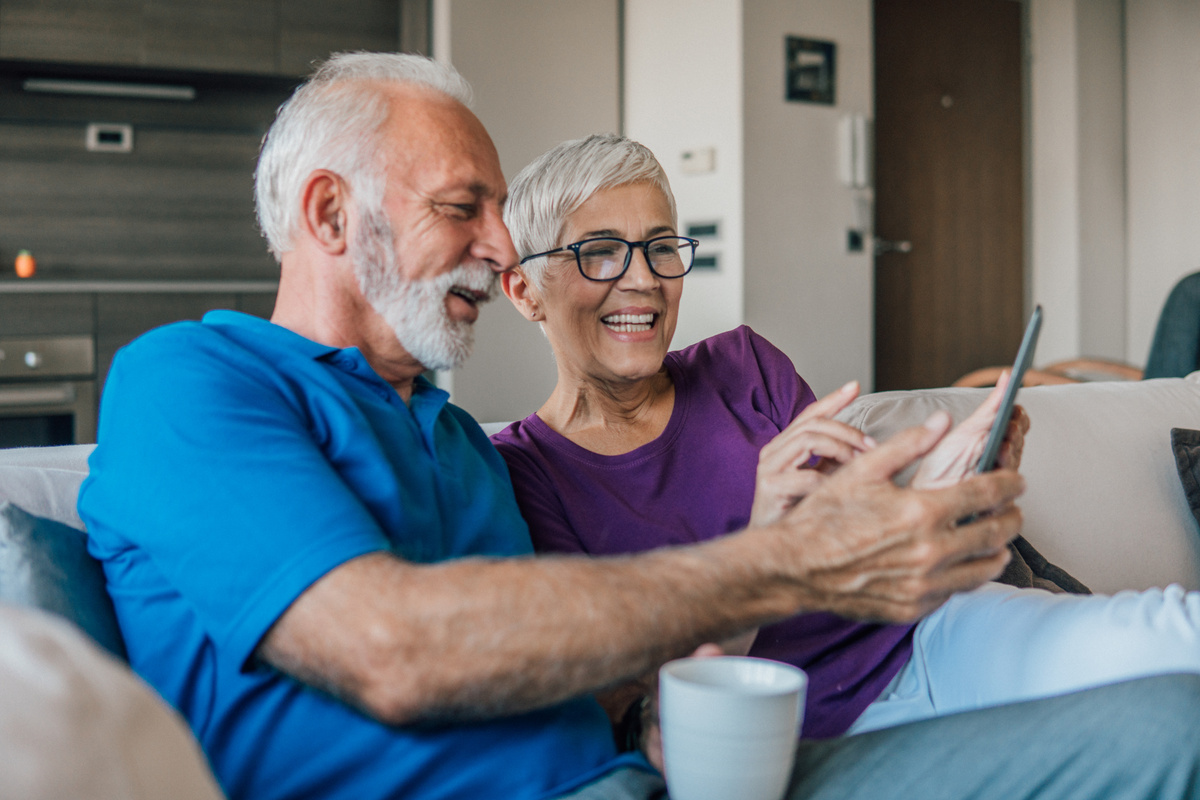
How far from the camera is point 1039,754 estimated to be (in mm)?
818

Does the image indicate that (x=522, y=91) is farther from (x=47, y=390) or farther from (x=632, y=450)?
(x=632, y=450)

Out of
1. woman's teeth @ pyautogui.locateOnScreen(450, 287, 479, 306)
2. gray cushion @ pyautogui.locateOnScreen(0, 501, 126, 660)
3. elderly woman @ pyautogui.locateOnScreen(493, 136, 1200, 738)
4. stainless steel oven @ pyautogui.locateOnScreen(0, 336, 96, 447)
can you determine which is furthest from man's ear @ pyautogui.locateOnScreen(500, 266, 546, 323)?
stainless steel oven @ pyautogui.locateOnScreen(0, 336, 96, 447)

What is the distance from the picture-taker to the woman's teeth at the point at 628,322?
1440mm

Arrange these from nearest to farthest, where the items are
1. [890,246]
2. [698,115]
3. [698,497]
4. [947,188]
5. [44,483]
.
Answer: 1. [44,483]
2. [698,497]
3. [698,115]
4. [890,246]
5. [947,188]

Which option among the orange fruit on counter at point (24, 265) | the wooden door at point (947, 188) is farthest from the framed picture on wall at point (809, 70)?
the orange fruit on counter at point (24, 265)

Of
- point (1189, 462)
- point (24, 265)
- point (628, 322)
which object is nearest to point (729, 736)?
point (628, 322)

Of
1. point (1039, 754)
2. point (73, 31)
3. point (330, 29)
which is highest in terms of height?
point (330, 29)

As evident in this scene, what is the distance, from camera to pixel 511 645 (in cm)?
72

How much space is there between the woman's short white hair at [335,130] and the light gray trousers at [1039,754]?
2.17 feet

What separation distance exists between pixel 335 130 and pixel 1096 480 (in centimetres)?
145

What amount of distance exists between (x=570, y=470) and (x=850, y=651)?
44 cm

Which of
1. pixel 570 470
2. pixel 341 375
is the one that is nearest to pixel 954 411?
pixel 570 470

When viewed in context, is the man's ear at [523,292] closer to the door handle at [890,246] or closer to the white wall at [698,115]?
the white wall at [698,115]

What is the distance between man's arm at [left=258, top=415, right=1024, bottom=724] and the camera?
0.71 m
